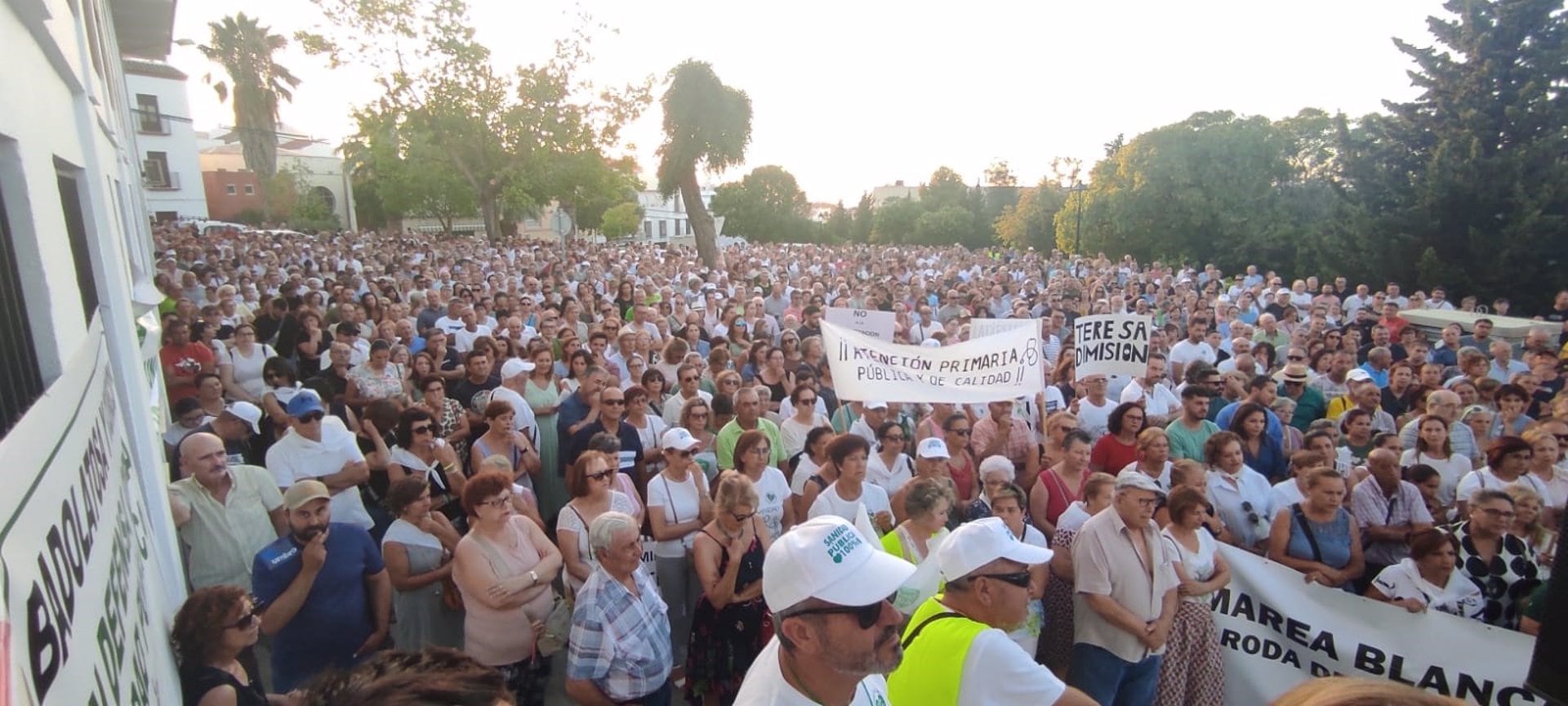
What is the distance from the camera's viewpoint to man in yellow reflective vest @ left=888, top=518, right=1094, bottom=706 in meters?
2.61

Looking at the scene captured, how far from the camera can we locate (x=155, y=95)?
45.6 meters

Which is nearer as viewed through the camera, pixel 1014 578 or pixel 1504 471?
pixel 1014 578

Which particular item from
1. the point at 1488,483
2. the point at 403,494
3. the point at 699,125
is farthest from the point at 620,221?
the point at 1488,483

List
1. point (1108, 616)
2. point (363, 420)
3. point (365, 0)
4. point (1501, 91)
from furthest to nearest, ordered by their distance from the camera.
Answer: point (365, 0)
point (1501, 91)
point (363, 420)
point (1108, 616)

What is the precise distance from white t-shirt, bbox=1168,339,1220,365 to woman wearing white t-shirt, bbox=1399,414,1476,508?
163 inches

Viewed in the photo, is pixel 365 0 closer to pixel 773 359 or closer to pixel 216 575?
pixel 773 359

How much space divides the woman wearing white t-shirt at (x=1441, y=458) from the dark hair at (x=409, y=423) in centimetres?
641

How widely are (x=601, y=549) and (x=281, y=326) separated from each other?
7786 millimetres

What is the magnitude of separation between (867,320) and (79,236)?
7848 millimetres

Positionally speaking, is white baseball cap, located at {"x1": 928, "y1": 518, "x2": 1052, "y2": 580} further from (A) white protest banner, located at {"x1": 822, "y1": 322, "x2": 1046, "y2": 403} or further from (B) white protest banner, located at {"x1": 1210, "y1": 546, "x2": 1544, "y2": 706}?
(A) white protest banner, located at {"x1": 822, "y1": 322, "x2": 1046, "y2": 403}

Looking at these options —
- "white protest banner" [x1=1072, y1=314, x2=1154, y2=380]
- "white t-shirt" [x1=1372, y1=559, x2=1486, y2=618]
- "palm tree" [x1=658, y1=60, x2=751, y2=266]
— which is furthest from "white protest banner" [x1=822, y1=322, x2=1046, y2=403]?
"palm tree" [x1=658, y1=60, x2=751, y2=266]

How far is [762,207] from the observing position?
59.4m

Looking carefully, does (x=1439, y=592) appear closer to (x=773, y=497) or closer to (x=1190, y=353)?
(x=773, y=497)

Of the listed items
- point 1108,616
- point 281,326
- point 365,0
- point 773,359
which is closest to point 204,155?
point 365,0
